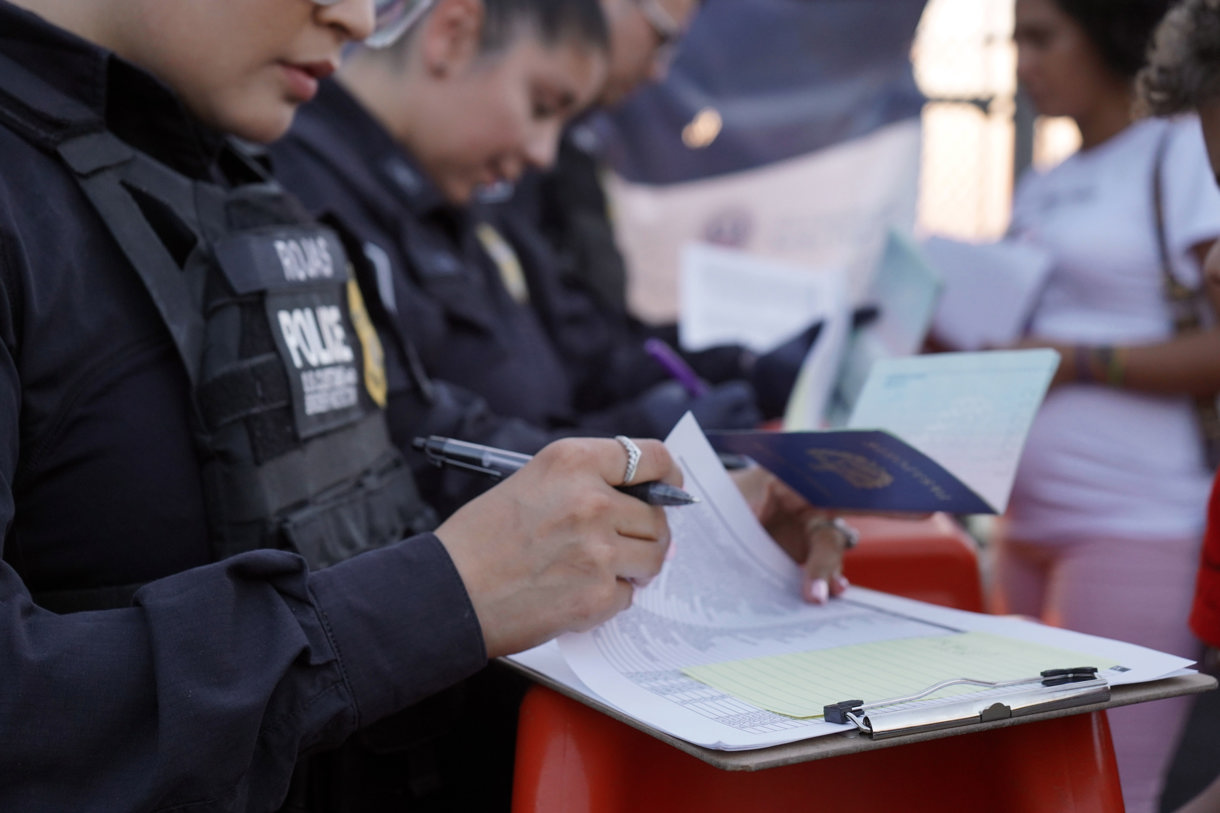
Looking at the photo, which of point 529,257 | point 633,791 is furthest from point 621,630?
point 529,257

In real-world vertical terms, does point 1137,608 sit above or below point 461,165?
below

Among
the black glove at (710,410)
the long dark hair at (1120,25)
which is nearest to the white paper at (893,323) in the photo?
the black glove at (710,410)

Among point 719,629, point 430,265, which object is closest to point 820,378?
point 430,265

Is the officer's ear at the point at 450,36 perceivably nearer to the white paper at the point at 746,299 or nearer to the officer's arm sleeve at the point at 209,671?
the white paper at the point at 746,299

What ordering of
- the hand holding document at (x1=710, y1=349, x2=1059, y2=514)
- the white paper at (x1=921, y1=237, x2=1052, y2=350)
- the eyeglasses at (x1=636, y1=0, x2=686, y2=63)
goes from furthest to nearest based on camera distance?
1. the eyeglasses at (x1=636, y1=0, x2=686, y2=63)
2. the white paper at (x1=921, y1=237, x2=1052, y2=350)
3. the hand holding document at (x1=710, y1=349, x2=1059, y2=514)

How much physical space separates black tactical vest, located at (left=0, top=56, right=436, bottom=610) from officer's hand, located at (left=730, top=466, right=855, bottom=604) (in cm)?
35

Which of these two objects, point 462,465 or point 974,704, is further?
point 462,465

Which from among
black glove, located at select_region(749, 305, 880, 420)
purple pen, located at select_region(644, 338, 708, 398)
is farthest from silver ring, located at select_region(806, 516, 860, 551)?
black glove, located at select_region(749, 305, 880, 420)

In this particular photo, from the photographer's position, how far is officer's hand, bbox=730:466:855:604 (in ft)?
3.26

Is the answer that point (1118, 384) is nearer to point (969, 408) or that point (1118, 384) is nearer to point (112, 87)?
point (969, 408)

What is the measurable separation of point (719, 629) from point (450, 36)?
116 cm

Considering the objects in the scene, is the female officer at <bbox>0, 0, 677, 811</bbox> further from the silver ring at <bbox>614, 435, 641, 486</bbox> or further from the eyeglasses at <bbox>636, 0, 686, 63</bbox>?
the eyeglasses at <bbox>636, 0, 686, 63</bbox>

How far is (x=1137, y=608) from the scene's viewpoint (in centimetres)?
146

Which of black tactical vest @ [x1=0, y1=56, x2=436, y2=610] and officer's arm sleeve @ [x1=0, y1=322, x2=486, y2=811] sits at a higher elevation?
black tactical vest @ [x1=0, y1=56, x2=436, y2=610]
